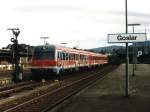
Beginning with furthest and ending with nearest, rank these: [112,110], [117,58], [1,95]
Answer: [117,58], [1,95], [112,110]

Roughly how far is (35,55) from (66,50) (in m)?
3.81

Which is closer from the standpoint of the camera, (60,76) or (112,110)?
(112,110)

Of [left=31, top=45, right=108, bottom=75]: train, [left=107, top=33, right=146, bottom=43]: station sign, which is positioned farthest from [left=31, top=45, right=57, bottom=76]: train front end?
[left=107, top=33, right=146, bottom=43]: station sign

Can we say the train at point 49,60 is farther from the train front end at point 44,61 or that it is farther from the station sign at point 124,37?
the station sign at point 124,37

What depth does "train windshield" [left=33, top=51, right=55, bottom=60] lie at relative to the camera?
3369 centimetres

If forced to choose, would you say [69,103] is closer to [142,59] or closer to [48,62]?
[48,62]

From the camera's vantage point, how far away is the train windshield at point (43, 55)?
111ft

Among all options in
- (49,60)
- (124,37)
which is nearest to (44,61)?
(49,60)

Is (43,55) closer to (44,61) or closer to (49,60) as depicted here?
(44,61)

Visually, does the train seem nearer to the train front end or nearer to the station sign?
the train front end

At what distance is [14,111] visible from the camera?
15.1 meters

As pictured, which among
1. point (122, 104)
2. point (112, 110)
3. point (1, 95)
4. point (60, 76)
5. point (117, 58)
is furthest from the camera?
point (117, 58)

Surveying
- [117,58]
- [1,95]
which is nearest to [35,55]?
[1,95]

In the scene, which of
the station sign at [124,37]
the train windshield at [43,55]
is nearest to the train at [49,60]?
the train windshield at [43,55]
